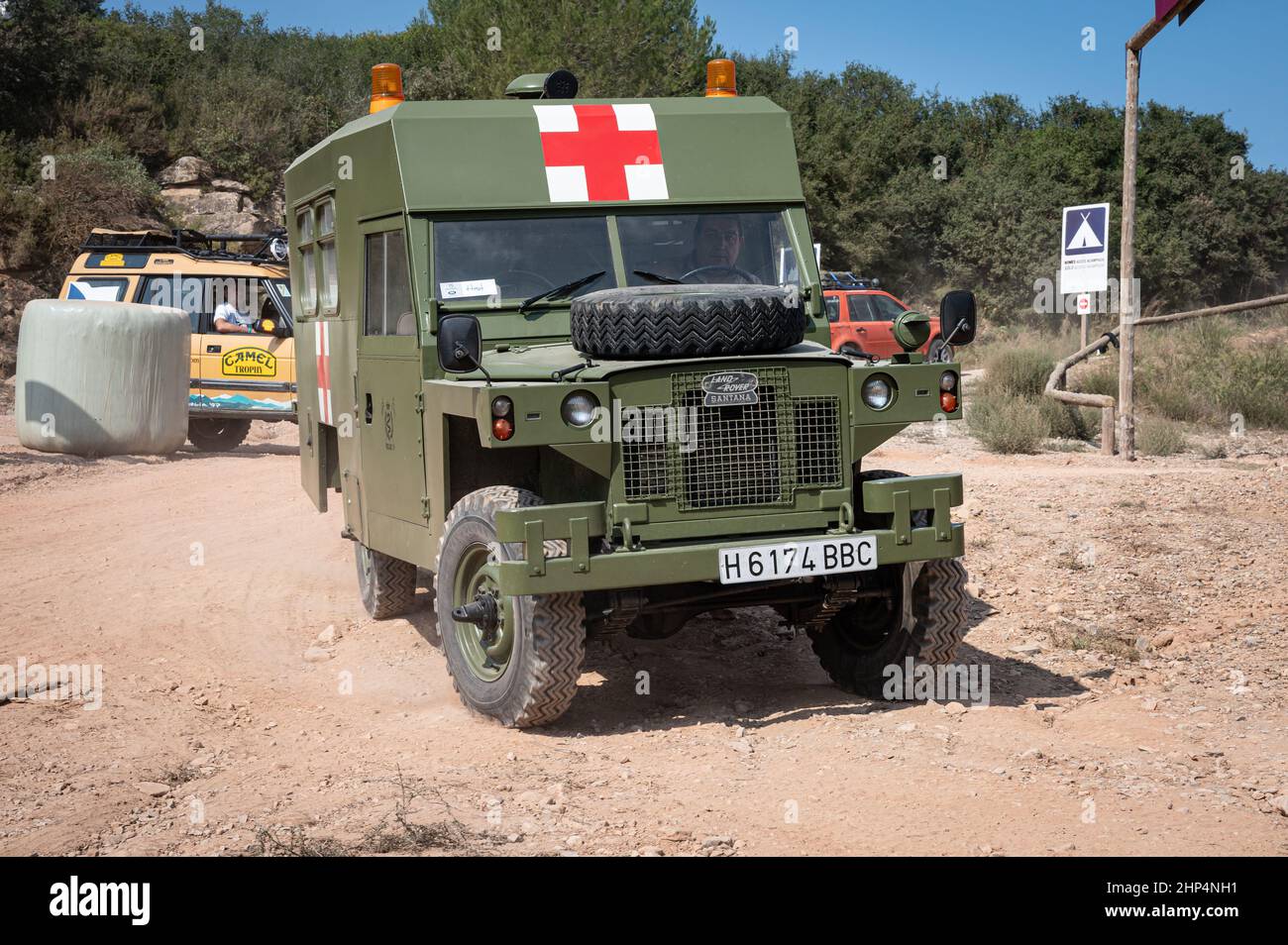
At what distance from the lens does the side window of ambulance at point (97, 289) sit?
18.1m

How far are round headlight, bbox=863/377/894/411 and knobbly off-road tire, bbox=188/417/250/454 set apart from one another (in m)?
13.5

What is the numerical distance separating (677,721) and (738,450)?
1296mm

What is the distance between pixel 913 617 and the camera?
648cm

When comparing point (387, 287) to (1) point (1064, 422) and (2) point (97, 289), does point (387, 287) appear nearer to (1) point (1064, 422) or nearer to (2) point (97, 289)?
(1) point (1064, 422)

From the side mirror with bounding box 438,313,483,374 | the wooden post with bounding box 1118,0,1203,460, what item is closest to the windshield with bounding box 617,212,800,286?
the side mirror with bounding box 438,313,483,374

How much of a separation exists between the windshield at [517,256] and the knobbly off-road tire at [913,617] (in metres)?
1.74

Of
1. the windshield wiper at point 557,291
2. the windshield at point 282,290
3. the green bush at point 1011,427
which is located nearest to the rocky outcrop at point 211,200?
the windshield at point 282,290

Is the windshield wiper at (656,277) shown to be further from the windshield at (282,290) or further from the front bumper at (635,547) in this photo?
the windshield at (282,290)

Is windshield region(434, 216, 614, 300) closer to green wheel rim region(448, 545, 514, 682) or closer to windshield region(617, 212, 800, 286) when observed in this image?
windshield region(617, 212, 800, 286)

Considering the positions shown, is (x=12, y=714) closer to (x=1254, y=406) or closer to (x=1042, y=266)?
(x=1254, y=406)

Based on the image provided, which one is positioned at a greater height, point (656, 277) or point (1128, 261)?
point (1128, 261)

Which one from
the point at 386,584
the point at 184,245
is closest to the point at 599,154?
the point at 386,584

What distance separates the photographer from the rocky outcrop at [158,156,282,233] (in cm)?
3403

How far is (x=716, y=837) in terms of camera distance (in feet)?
15.3
